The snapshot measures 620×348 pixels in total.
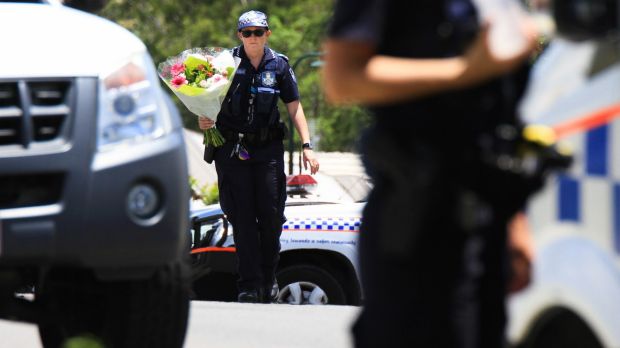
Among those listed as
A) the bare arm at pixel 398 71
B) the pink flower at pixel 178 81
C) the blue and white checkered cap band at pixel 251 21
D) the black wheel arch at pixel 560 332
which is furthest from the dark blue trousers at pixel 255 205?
the bare arm at pixel 398 71

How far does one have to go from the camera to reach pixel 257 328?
23.8ft

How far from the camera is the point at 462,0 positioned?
112 inches

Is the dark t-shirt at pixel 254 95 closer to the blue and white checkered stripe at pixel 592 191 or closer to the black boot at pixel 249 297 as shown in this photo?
the black boot at pixel 249 297

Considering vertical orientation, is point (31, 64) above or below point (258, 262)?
above

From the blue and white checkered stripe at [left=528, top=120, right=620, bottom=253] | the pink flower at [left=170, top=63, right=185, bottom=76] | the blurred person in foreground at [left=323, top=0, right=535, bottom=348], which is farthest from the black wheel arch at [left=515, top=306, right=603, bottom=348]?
the pink flower at [left=170, top=63, right=185, bottom=76]

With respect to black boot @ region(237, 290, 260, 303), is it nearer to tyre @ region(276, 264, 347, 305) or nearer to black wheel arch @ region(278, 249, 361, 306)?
tyre @ region(276, 264, 347, 305)

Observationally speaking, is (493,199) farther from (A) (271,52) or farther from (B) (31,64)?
(A) (271,52)

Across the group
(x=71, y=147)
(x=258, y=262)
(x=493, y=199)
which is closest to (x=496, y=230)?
(x=493, y=199)

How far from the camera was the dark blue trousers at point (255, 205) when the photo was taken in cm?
919

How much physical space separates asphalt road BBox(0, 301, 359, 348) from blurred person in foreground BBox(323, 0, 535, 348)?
12.5 feet

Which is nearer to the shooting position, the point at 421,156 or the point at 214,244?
the point at 421,156

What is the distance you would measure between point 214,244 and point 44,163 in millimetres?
5709

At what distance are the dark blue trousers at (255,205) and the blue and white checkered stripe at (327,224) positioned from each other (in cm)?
50

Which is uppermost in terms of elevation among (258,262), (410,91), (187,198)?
(410,91)
